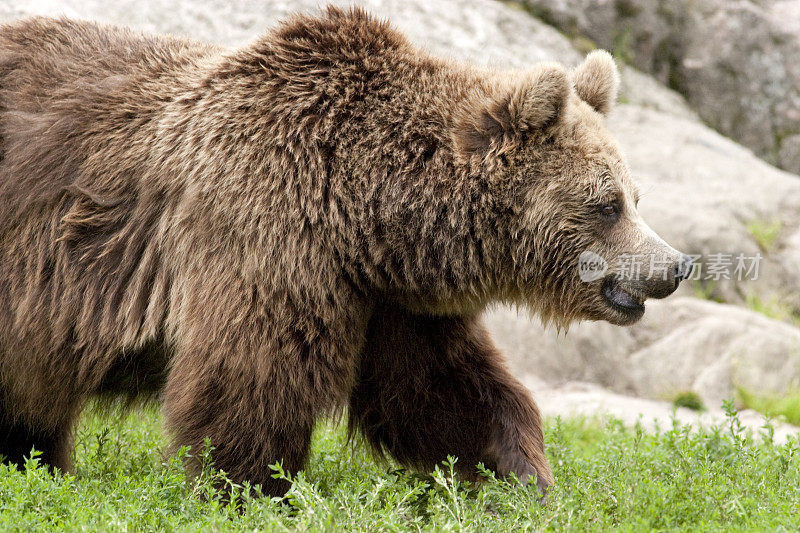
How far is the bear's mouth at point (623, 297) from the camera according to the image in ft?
16.0

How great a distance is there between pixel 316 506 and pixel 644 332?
20.8ft

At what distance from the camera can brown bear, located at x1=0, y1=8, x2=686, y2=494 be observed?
176 inches

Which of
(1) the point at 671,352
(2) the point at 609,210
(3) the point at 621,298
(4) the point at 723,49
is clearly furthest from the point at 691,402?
(4) the point at 723,49

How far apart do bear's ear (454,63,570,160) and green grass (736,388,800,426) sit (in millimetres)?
4277

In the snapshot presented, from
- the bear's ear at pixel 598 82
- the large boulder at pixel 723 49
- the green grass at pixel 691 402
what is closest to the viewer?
the bear's ear at pixel 598 82

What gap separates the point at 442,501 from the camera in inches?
155

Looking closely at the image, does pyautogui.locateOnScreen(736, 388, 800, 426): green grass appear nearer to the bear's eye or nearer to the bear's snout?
the bear's snout

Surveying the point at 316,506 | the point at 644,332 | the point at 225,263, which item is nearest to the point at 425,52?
the point at 225,263

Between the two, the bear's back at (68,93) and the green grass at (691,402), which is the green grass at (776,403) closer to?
the green grass at (691,402)

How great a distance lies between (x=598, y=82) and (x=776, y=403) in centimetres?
434

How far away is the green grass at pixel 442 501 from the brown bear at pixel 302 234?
12.5 inches

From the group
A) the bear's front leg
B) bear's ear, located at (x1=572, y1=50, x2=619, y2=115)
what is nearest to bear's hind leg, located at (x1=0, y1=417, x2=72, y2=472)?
the bear's front leg

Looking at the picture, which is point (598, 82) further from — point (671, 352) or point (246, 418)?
point (671, 352)

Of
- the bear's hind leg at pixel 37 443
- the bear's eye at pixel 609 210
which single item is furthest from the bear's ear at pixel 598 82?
the bear's hind leg at pixel 37 443
